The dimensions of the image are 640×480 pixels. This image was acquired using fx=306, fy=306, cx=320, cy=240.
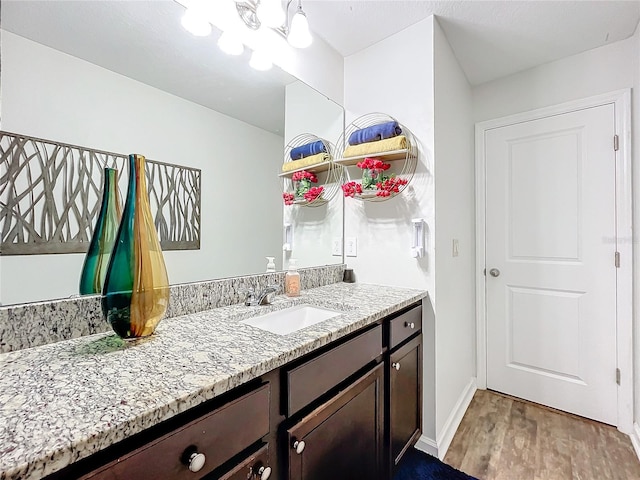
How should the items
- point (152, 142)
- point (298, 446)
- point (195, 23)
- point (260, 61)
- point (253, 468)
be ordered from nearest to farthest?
1. point (253, 468)
2. point (298, 446)
3. point (152, 142)
4. point (195, 23)
5. point (260, 61)

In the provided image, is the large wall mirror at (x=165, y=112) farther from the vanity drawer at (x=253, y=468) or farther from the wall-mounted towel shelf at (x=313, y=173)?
the vanity drawer at (x=253, y=468)

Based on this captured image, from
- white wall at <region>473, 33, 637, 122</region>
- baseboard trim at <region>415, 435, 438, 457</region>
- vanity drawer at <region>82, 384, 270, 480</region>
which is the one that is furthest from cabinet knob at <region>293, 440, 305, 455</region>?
white wall at <region>473, 33, 637, 122</region>

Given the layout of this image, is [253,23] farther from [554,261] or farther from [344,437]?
[554,261]

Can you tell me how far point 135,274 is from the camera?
837mm

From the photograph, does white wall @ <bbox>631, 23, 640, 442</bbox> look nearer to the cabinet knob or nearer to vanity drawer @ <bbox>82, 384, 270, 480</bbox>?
the cabinet knob

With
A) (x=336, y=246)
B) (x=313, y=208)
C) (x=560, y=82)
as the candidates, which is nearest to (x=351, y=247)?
(x=336, y=246)

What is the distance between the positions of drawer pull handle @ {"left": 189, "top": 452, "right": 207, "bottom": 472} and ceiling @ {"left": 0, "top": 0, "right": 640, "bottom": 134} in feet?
3.79

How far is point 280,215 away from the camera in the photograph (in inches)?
64.6

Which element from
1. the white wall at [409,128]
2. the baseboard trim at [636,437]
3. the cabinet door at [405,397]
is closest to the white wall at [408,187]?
the white wall at [409,128]

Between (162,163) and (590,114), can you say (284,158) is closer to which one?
(162,163)

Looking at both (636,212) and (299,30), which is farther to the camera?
(636,212)

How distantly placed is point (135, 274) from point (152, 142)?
0.53 meters

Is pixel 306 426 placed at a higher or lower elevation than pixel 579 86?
lower

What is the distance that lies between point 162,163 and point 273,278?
0.71 meters
